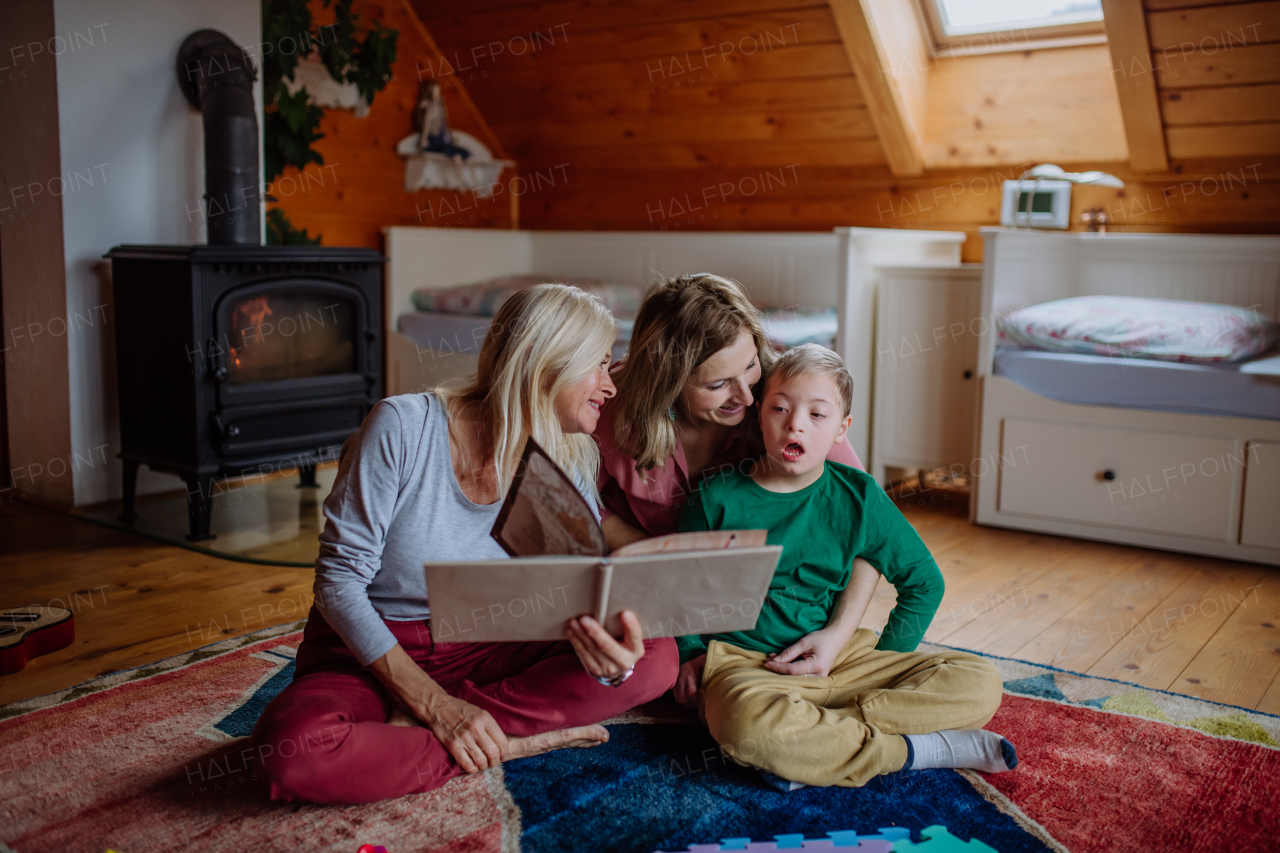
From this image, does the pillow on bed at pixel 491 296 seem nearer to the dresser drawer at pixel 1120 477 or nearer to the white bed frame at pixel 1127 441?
the white bed frame at pixel 1127 441

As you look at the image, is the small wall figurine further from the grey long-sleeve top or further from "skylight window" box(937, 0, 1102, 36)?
the grey long-sleeve top

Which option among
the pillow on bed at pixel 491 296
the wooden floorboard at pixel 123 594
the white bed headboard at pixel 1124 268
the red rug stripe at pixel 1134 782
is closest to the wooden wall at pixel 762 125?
the white bed headboard at pixel 1124 268

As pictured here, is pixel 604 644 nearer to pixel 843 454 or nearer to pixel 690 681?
pixel 690 681

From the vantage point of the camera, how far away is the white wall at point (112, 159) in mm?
2934

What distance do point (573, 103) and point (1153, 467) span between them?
109 inches

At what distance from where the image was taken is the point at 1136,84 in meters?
3.20

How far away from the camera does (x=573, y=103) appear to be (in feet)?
14.8

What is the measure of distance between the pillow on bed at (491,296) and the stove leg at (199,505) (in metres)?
1.53

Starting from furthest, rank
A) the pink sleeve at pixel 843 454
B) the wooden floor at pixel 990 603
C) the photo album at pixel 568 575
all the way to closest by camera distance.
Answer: the wooden floor at pixel 990 603 → the pink sleeve at pixel 843 454 → the photo album at pixel 568 575

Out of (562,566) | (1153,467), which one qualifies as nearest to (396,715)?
(562,566)

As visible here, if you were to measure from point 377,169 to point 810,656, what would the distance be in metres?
3.37

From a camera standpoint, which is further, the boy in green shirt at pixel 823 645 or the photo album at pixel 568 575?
the boy in green shirt at pixel 823 645

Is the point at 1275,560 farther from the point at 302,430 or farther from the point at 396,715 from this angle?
the point at 302,430

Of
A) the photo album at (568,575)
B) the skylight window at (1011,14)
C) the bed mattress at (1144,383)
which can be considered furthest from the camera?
the skylight window at (1011,14)
